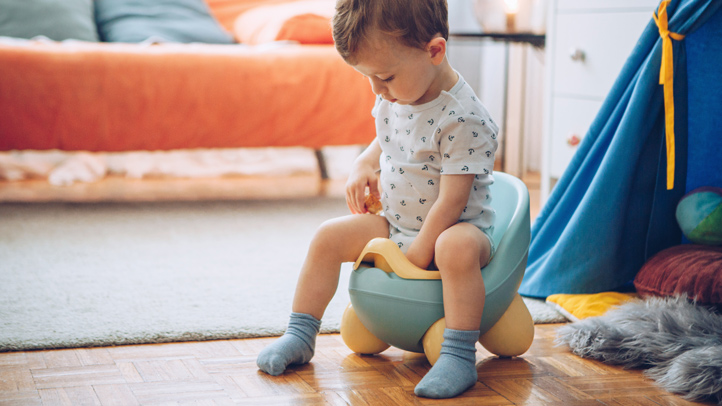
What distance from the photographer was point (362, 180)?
1113mm

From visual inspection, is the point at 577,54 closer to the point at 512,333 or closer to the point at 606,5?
the point at 606,5

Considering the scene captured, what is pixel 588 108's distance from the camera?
63.0 inches

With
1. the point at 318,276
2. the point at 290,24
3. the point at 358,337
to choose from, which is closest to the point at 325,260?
the point at 318,276

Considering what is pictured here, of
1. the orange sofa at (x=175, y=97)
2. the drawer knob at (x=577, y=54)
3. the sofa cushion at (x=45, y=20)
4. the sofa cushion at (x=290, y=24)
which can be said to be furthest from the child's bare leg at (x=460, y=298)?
the sofa cushion at (x=45, y=20)

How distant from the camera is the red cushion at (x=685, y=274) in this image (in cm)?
114

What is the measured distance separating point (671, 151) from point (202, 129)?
1.39 metres

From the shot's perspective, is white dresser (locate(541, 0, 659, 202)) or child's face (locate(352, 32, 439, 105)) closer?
child's face (locate(352, 32, 439, 105))

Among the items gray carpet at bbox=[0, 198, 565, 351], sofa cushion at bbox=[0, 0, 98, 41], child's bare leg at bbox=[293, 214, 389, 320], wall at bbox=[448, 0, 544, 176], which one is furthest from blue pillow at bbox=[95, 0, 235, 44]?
child's bare leg at bbox=[293, 214, 389, 320]

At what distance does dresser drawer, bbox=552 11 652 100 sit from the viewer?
1.46 meters

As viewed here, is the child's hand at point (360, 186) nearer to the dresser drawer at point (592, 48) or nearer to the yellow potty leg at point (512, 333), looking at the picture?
the yellow potty leg at point (512, 333)

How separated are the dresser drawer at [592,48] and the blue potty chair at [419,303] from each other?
1.83 feet

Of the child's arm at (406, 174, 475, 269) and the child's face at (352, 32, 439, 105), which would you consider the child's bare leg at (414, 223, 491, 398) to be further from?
the child's face at (352, 32, 439, 105)

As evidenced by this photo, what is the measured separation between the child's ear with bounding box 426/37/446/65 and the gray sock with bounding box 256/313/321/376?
0.39 metres

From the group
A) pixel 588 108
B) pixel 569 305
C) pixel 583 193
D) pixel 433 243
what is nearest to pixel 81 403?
pixel 433 243
